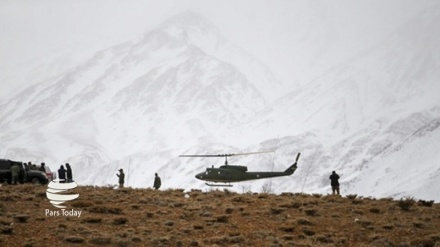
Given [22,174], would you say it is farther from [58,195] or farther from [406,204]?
[406,204]

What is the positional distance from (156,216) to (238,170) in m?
14.7

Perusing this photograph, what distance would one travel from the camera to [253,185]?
16500 cm

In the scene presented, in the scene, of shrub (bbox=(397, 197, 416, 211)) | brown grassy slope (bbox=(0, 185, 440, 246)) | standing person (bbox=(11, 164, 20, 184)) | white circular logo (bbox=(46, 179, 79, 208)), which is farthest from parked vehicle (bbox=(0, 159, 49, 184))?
shrub (bbox=(397, 197, 416, 211))

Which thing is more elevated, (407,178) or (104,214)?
(407,178)

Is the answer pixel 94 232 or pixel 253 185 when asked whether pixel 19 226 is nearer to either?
pixel 94 232

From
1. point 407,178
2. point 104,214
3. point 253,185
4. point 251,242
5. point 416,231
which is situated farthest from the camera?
point 253,185

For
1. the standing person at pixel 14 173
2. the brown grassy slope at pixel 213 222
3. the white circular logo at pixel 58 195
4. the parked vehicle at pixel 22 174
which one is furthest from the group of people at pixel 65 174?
the brown grassy slope at pixel 213 222

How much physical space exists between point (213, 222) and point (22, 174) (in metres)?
16.7

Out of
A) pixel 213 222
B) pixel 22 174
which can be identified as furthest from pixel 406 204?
pixel 22 174

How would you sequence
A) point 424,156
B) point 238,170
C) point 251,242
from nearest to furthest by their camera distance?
point 251,242 → point 238,170 → point 424,156

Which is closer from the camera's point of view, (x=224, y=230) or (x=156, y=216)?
(x=224, y=230)

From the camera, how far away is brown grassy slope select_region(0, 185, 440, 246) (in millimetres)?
17469

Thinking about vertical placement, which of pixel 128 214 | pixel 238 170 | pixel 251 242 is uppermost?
pixel 238 170

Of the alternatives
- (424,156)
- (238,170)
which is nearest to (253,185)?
(424,156)
